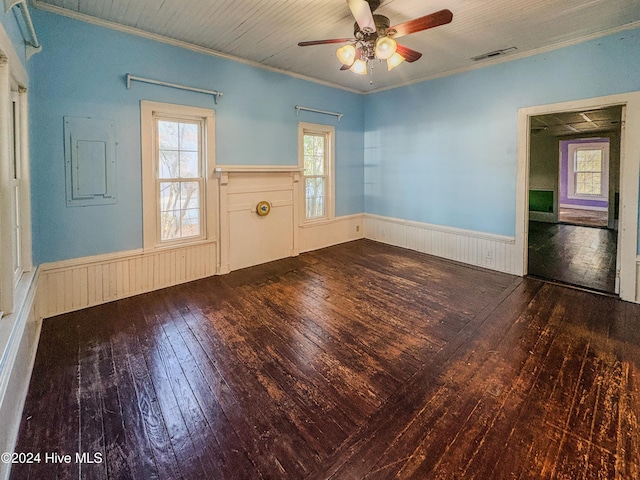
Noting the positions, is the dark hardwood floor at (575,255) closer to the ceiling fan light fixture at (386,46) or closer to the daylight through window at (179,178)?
the ceiling fan light fixture at (386,46)

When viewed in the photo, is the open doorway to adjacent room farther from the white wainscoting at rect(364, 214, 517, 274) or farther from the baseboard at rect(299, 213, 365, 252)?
the baseboard at rect(299, 213, 365, 252)

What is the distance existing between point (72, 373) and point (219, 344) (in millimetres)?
1006

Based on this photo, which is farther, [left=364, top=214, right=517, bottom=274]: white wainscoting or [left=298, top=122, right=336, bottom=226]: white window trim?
[left=298, top=122, right=336, bottom=226]: white window trim

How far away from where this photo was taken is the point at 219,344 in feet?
9.10

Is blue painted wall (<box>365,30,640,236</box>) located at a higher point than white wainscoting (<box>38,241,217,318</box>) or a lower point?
higher

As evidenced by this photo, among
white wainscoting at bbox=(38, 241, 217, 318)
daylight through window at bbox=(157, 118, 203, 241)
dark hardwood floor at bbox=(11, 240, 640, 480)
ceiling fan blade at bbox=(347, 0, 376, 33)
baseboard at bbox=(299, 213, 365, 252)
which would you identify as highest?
ceiling fan blade at bbox=(347, 0, 376, 33)

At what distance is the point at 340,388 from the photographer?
7.27ft

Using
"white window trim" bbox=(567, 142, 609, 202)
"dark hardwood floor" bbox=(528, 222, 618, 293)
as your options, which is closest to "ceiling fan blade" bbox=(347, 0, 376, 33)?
"dark hardwood floor" bbox=(528, 222, 618, 293)

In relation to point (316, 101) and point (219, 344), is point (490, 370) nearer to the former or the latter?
point (219, 344)

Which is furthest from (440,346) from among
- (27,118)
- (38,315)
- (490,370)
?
(27,118)

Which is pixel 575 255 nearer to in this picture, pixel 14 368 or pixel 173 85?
pixel 173 85

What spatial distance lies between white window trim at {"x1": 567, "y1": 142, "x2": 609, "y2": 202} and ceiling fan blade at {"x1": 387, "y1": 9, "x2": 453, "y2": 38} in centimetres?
1072

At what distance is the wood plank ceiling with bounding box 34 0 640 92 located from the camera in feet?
10.2

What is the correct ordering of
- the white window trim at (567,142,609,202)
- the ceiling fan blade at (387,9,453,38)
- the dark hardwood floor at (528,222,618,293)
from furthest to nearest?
1. the white window trim at (567,142,609,202)
2. the dark hardwood floor at (528,222,618,293)
3. the ceiling fan blade at (387,9,453,38)
